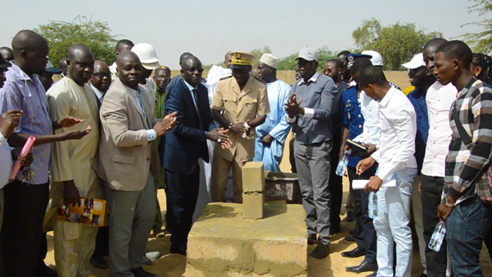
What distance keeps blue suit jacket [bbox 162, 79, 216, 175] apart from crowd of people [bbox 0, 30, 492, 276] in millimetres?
15

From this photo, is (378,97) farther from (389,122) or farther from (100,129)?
(100,129)

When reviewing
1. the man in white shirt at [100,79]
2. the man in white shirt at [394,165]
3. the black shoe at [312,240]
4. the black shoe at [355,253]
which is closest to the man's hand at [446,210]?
the man in white shirt at [394,165]

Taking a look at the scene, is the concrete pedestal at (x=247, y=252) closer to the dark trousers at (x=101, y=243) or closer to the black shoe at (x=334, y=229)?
the dark trousers at (x=101, y=243)

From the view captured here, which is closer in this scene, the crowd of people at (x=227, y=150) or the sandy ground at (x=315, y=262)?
the crowd of people at (x=227, y=150)

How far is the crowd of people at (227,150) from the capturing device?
3105 mm

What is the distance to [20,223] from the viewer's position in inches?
136

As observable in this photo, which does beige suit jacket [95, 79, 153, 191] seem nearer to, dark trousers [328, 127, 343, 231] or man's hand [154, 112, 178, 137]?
man's hand [154, 112, 178, 137]

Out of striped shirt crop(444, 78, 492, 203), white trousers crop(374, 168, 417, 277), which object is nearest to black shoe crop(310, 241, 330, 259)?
white trousers crop(374, 168, 417, 277)

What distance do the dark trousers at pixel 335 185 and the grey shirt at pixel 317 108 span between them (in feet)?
1.74

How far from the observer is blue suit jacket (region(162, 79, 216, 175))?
15.6 feet

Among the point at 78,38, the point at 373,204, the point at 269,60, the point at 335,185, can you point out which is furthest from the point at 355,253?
the point at 78,38

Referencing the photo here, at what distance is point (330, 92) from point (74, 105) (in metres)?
2.86

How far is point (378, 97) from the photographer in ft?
12.9

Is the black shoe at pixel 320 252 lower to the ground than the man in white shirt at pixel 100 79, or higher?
lower
